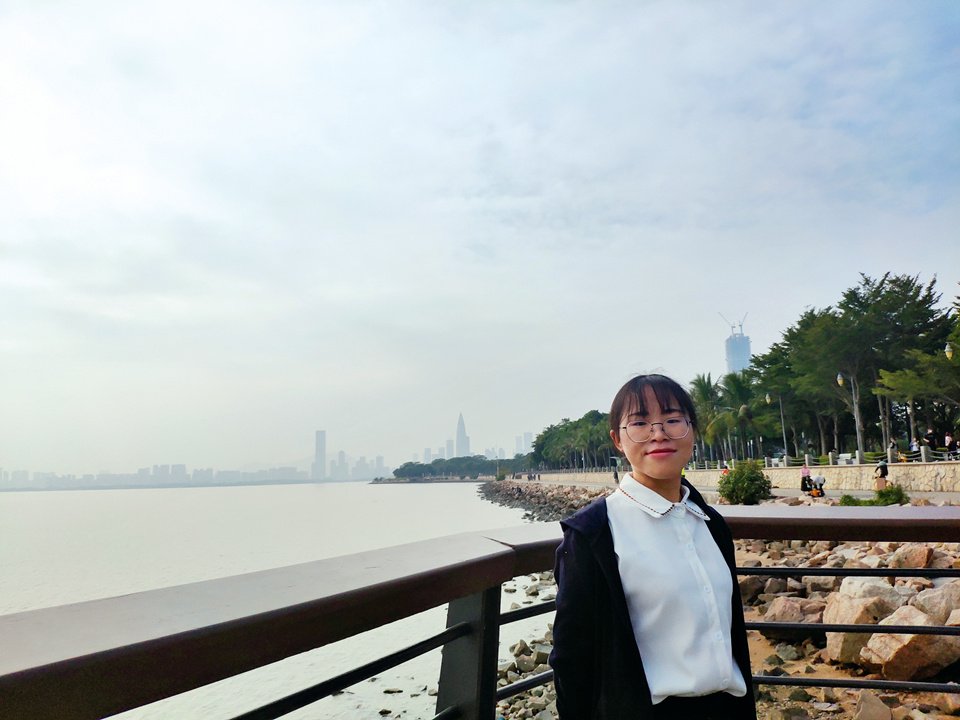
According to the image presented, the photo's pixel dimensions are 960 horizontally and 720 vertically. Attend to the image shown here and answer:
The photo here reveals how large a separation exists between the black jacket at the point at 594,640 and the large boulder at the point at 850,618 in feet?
16.1

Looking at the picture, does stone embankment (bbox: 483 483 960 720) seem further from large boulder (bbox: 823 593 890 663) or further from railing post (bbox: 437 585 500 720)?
railing post (bbox: 437 585 500 720)

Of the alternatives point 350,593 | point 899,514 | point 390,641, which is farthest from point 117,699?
point 390,641

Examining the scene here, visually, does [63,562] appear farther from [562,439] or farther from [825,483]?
[562,439]

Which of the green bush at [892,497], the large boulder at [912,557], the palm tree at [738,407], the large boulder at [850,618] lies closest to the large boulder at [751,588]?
the large boulder at [912,557]

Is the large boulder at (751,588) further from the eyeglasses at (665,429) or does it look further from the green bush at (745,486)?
the eyeglasses at (665,429)

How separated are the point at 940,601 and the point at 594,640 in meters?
6.23

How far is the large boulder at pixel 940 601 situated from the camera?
5.80 m

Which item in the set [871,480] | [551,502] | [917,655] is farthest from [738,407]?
[917,655]

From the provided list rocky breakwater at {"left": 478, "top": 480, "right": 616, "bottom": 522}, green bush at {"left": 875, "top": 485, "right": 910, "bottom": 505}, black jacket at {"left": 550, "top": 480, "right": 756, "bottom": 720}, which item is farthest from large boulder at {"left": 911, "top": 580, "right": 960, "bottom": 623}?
rocky breakwater at {"left": 478, "top": 480, "right": 616, "bottom": 522}

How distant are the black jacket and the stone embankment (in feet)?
3.33

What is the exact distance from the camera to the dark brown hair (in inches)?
57.7

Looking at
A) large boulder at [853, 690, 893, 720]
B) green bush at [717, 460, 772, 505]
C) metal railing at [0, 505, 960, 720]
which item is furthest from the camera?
green bush at [717, 460, 772, 505]

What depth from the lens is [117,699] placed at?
2.73 feet

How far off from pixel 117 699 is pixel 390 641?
1119 cm
